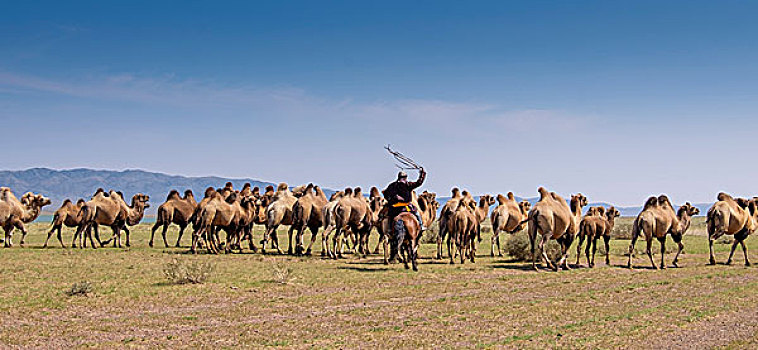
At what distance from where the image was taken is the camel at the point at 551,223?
1877 centimetres

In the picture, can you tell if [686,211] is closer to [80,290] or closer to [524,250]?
[524,250]

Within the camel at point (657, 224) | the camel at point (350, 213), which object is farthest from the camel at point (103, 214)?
the camel at point (657, 224)

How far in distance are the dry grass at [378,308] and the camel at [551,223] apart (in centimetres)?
81

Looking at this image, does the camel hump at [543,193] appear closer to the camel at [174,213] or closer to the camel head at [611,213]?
the camel head at [611,213]

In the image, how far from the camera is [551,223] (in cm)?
1872

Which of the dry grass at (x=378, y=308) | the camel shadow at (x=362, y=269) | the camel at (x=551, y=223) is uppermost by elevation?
the camel at (x=551, y=223)

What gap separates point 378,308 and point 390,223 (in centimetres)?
713

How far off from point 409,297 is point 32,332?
21.6ft

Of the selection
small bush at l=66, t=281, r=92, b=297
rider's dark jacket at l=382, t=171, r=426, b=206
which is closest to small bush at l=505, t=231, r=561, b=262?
rider's dark jacket at l=382, t=171, r=426, b=206

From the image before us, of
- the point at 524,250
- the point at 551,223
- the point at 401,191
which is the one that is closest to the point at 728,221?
the point at 524,250

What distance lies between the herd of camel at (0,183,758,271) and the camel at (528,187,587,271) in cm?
3

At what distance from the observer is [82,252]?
76.9 feet

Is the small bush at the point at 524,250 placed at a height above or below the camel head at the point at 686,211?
below

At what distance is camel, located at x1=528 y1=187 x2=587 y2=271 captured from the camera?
18.8 metres
